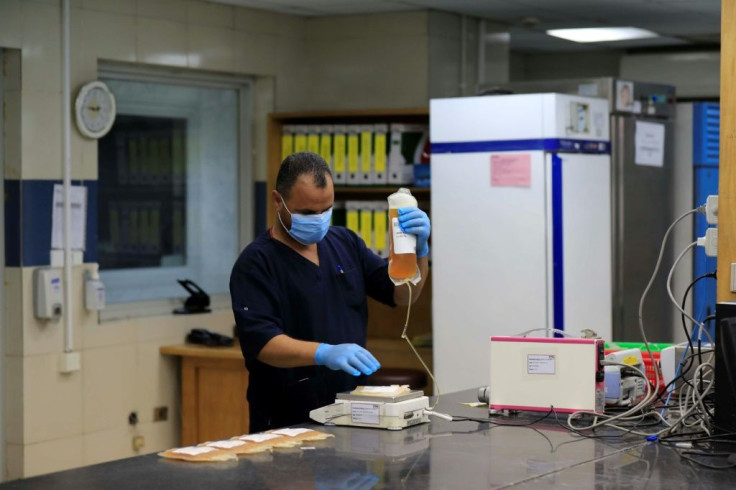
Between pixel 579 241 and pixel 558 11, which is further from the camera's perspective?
pixel 558 11

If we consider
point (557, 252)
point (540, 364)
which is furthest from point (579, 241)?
point (540, 364)

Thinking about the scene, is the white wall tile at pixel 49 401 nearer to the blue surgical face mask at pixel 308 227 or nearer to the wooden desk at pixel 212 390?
the wooden desk at pixel 212 390

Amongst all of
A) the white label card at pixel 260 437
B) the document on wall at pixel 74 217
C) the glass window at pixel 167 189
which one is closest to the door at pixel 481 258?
the glass window at pixel 167 189

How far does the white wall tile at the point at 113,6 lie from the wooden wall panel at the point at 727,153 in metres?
3.25

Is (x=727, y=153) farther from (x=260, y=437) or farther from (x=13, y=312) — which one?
(x=13, y=312)

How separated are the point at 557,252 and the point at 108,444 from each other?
231 centimetres

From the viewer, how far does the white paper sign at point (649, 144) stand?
6.02m

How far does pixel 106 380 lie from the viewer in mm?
5668

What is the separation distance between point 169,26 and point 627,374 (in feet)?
11.3

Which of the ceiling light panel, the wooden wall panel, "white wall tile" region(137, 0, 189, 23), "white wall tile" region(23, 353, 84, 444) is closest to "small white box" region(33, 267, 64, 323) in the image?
"white wall tile" region(23, 353, 84, 444)

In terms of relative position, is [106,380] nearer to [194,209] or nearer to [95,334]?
[95,334]

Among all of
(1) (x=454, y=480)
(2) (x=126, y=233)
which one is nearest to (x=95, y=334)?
(2) (x=126, y=233)

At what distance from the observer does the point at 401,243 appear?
10.8 ft

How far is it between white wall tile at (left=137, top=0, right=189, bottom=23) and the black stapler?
135 cm
